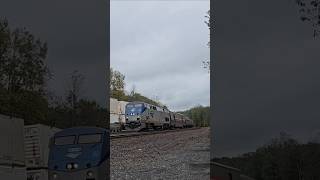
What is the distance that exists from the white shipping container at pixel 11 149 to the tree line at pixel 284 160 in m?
4.80

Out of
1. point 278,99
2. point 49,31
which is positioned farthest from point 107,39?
point 278,99

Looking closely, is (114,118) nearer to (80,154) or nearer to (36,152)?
(80,154)

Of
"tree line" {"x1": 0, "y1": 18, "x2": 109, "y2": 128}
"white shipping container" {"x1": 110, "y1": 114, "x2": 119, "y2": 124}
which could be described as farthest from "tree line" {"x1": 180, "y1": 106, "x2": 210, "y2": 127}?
"tree line" {"x1": 0, "y1": 18, "x2": 109, "y2": 128}

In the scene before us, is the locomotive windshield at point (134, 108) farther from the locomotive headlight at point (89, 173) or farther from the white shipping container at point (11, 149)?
the white shipping container at point (11, 149)

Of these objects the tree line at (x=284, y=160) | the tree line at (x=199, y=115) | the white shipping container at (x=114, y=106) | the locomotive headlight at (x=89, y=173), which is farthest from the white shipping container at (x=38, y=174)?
the tree line at (x=284, y=160)

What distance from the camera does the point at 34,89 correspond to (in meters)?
13.3

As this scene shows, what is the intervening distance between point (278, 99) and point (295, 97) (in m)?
0.38

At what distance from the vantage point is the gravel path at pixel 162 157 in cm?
1376

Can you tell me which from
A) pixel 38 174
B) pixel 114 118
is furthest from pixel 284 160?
pixel 38 174

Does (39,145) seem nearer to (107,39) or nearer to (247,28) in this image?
(107,39)

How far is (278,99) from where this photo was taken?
13164 millimetres

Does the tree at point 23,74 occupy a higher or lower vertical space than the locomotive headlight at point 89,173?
higher

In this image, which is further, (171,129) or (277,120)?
(171,129)

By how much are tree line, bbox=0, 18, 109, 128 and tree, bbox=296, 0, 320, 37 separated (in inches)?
198
